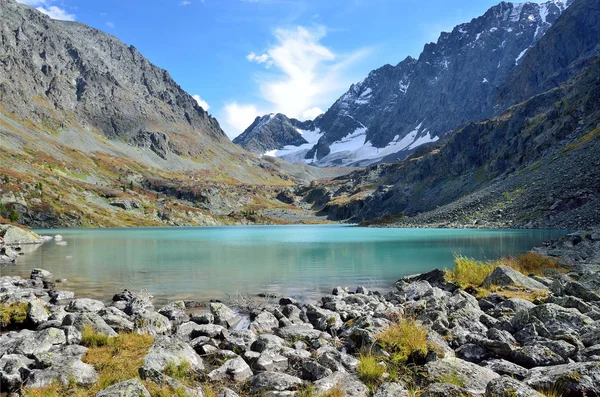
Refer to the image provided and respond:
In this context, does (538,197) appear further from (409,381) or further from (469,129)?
(469,129)

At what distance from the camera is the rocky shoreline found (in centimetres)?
838

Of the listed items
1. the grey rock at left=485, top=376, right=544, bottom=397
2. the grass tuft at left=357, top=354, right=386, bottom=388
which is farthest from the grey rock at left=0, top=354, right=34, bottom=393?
the grey rock at left=485, top=376, right=544, bottom=397

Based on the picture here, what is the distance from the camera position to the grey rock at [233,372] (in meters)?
10.0

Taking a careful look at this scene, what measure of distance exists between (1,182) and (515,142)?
191362 mm

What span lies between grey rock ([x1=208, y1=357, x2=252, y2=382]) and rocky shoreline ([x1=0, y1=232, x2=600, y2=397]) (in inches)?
1.1

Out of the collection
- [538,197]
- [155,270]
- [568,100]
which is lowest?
[155,270]

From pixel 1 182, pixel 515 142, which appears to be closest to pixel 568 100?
pixel 515 142

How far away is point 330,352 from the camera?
36.6 ft

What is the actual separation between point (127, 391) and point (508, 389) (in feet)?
23.5

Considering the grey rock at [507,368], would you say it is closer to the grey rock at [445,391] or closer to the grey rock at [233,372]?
the grey rock at [445,391]

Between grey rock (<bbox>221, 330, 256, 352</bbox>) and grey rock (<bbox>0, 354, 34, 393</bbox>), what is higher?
grey rock (<bbox>0, 354, 34, 393</bbox>)

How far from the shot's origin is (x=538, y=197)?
8819 cm

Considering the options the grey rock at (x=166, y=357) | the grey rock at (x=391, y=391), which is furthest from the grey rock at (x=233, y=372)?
the grey rock at (x=391, y=391)

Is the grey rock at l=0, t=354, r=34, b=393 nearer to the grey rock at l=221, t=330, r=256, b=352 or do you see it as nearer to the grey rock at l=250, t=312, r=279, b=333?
the grey rock at l=221, t=330, r=256, b=352
